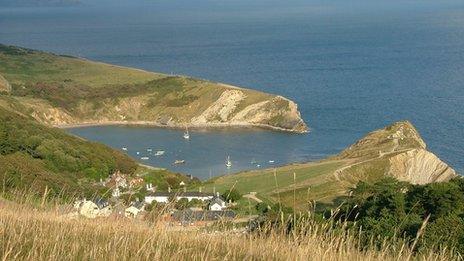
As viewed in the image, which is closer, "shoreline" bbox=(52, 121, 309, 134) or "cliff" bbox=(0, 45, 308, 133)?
"shoreline" bbox=(52, 121, 309, 134)

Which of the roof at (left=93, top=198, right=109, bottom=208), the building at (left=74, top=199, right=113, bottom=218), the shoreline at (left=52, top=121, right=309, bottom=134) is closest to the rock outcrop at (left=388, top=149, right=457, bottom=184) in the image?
the roof at (left=93, top=198, right=109, bottom=208)

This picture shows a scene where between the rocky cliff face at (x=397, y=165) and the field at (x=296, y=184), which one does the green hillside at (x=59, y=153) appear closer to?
the field at (x=296, y=184)

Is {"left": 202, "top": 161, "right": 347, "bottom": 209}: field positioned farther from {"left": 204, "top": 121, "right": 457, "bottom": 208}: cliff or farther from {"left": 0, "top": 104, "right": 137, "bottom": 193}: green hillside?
{"left": 0, "top": 104, "right": 137, "bottom": 193}: green hillside

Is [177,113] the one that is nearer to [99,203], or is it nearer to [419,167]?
[419,167]

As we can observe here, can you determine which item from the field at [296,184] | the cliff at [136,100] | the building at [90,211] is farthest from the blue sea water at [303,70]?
the building at [90,211]

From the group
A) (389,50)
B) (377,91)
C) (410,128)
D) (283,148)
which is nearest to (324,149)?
(283,148)

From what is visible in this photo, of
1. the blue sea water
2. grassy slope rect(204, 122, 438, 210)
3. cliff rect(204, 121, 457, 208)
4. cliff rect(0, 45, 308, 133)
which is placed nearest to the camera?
Result: grassy slope rect(204, 122, 438, 210)

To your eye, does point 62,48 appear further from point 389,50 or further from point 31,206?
point 31,206
